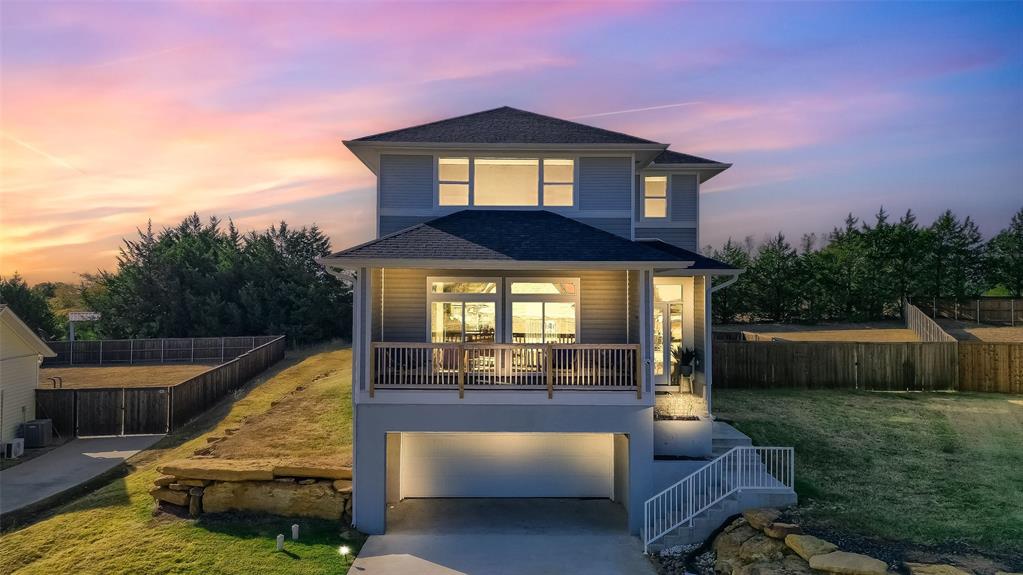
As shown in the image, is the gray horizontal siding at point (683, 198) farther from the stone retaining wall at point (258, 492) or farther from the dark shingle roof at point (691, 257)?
the stone retaining wall at point (258, 492)

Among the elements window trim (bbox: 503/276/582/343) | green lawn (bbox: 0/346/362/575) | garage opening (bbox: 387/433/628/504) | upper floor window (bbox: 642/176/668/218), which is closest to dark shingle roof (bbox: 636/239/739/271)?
upper floor window (bbox: 642/176/668/218)

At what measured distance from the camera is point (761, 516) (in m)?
9.11

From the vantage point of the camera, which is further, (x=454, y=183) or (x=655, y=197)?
(x=655, y=197)

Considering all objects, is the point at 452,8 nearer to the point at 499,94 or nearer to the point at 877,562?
the point at 499,94

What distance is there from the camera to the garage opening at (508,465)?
12430 millimetres

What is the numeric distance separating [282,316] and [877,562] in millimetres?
38118

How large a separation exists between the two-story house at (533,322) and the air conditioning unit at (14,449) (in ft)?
40.3

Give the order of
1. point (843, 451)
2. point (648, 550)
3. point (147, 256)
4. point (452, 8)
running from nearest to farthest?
point (648, 550), point (843, 451), point (452, 8), point (147, 256)

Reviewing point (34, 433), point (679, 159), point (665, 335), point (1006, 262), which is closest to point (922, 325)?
point (1006, 262)

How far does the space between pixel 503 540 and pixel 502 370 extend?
325cm

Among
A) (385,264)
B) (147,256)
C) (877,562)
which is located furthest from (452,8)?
(147,256)

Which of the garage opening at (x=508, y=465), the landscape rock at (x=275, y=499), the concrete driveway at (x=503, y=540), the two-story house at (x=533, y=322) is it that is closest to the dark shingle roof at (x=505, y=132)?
the two-story house at (x=533, y=322)

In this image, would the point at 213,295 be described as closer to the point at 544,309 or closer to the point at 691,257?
the point at 544,309

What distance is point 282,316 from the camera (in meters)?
38.4
